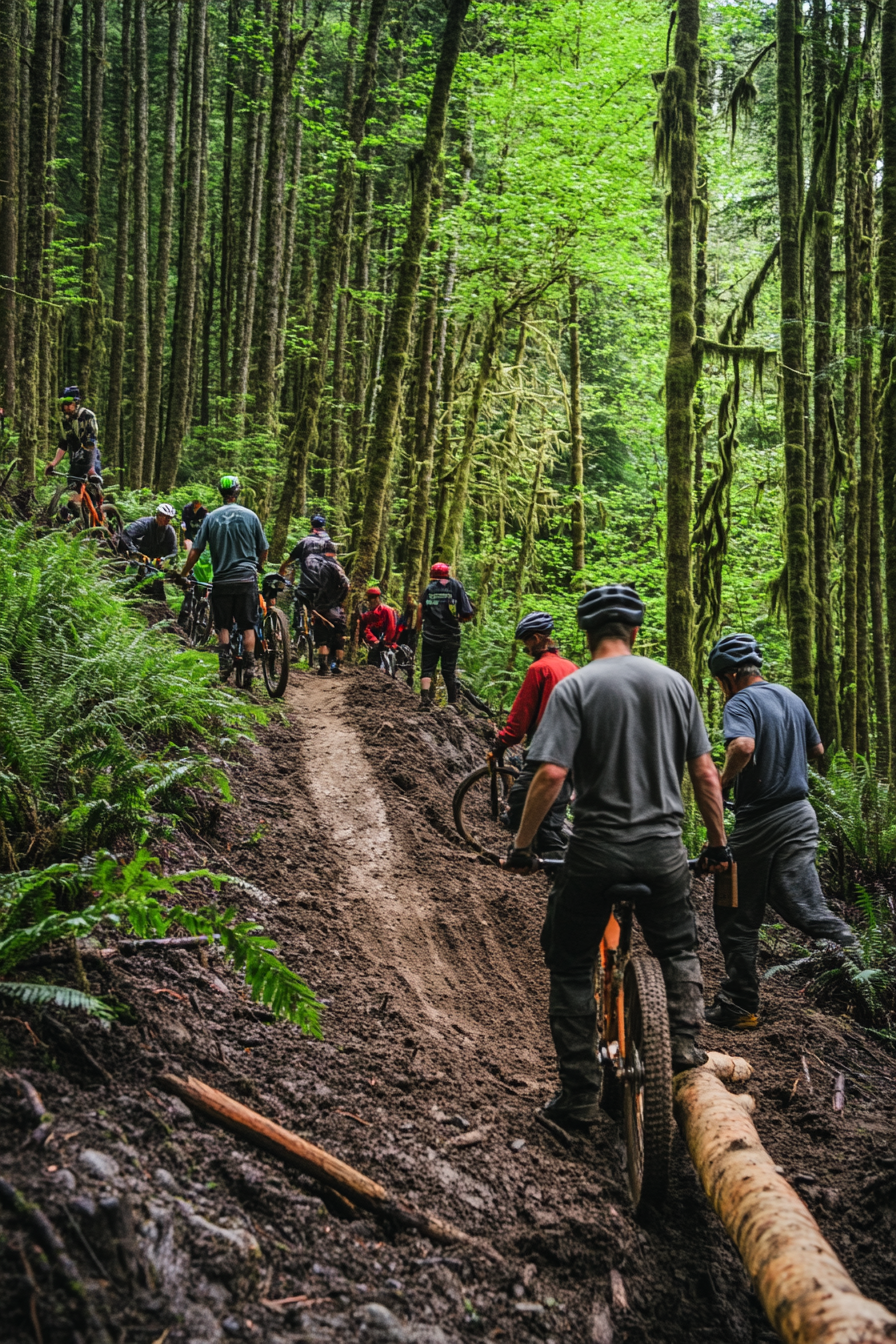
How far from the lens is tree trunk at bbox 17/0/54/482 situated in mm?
14766

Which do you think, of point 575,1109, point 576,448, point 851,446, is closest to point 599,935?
point 575,1109

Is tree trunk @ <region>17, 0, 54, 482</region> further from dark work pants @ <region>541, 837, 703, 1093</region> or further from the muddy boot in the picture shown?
the muddy boot

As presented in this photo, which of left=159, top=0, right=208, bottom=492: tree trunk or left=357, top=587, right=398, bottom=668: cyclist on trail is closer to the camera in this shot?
left=357, top=587, right=398, bottom=668: cyclist on trail

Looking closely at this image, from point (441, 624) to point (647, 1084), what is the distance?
32.1 ft

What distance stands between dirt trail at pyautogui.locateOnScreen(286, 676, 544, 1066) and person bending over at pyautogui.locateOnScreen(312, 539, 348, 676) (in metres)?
4.88

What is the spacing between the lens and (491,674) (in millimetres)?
19812

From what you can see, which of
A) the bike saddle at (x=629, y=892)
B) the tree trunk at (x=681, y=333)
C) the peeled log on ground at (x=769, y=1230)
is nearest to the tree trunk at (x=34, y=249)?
the tree trunk at (x=681, y=333)

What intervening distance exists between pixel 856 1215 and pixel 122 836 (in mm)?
3893

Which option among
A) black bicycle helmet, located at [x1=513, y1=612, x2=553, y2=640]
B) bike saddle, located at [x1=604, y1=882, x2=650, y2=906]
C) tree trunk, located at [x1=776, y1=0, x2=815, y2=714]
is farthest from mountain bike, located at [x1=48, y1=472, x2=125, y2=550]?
bike saddle, located at [x1=604, y1=882, x2=650, y2=906]

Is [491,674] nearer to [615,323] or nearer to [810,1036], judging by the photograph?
[615,323]

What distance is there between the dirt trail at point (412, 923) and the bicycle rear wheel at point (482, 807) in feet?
1.96

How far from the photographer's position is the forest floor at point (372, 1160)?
2.32 m

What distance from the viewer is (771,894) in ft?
19.3

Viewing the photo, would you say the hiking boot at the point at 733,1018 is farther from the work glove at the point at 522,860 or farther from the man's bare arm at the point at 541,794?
the man's bare arm at the point at 541,794
